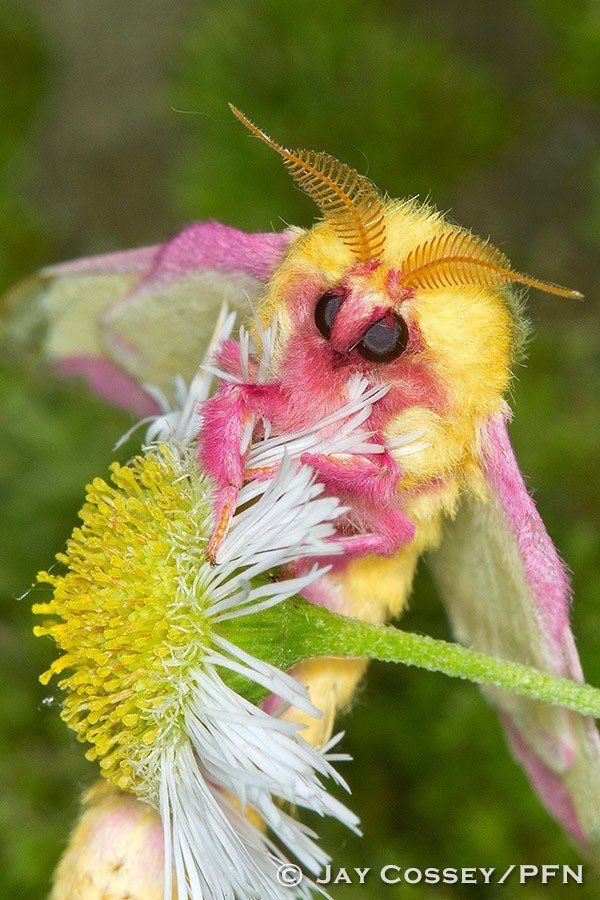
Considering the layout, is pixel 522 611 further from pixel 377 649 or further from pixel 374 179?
pixel 374 179

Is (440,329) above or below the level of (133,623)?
above

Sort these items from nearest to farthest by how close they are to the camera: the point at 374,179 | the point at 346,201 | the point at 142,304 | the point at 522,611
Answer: the point at 346,201
the point at 522,611
the point at 142,304
the point at 374,179

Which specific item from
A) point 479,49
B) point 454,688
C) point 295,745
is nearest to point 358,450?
point 295,745

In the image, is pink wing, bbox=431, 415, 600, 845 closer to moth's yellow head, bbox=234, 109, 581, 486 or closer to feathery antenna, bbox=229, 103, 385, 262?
moth's yellow head, bbox=234, 109, 581, 486

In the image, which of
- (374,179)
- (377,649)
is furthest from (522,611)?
(374,179)

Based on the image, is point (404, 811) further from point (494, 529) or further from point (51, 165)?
point (51, 165)

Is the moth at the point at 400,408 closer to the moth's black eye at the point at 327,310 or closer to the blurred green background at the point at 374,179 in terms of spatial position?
the moth's black eye at the point at 327,310
